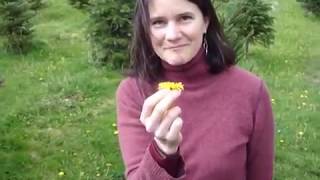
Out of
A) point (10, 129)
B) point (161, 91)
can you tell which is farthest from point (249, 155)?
point (10, 129)

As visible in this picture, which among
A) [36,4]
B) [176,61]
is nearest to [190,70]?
[176,61]

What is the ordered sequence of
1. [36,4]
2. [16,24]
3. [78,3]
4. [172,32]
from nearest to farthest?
[172,32] → [16,24] → [36,4] → [78,3]

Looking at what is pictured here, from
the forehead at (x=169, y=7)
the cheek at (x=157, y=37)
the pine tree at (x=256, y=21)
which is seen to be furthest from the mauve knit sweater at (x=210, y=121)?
the pine tree at (x=256, y=21)

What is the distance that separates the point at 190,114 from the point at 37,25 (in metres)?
11.6

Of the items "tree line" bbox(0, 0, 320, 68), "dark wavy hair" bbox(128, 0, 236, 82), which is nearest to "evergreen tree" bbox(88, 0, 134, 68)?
"tree line" bbox(0, 0, 320, 68)

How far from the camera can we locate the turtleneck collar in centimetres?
237

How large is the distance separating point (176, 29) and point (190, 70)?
0.21 metres

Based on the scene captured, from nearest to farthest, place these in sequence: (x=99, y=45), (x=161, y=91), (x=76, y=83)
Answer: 1. (x=161, y=91)
2. (x=76, y=83)
3. (x=99, y=45)

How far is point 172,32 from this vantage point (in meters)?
2.23

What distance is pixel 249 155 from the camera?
2512 millimetres

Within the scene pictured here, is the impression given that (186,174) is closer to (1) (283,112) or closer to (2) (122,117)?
(2) (122,117)

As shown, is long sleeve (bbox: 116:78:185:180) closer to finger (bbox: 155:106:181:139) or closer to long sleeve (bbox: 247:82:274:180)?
finger (bbox: 155:106:181:139)

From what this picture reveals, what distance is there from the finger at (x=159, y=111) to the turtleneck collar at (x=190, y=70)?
0.44 m

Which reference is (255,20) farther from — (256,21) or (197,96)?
(197,96)
